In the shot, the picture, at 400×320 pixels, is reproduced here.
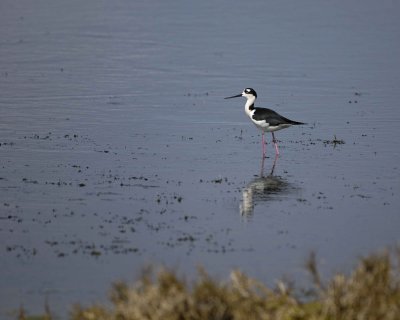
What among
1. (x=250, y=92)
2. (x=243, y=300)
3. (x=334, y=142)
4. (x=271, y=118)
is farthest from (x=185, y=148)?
(x=243, y=300)

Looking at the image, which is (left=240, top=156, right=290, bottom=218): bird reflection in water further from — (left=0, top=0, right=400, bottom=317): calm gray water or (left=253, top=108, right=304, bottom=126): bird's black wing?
(left=253, top=108, right=304, bottom=126): bird's black wing

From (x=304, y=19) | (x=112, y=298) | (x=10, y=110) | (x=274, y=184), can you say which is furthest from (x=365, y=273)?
(x=304, y=19)

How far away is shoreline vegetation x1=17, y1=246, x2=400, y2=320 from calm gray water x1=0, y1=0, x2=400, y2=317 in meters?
2.01

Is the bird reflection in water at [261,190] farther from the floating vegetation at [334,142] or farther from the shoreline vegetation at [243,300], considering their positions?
the shoreline vegetation at [243,300]

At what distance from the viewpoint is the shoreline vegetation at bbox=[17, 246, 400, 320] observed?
830 centimetres

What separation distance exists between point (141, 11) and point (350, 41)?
28.7 feet

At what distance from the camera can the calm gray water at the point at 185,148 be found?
12.2 m

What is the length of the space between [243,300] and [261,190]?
700 centimetres

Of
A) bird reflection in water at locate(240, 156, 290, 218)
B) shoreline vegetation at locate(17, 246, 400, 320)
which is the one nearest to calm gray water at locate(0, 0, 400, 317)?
bird reflection in water at locate(240, 156, 290, 218)

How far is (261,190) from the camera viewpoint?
1552cm

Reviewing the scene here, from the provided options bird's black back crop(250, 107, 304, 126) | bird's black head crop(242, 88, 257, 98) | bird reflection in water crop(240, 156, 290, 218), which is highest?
bird's black head crop(242, 88, 257, 98)

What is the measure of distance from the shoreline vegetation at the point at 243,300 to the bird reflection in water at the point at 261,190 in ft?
17.2

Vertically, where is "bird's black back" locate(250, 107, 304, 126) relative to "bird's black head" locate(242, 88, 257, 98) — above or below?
below

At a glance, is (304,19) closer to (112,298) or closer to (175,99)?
(175,99)
